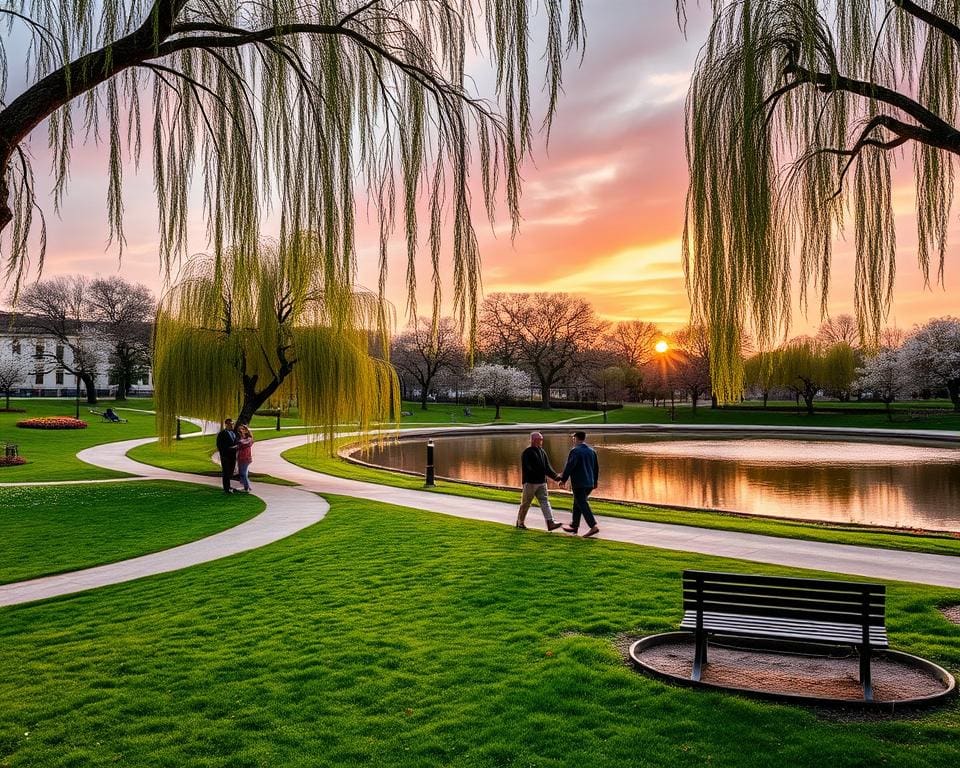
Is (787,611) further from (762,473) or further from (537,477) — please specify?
(762,473)

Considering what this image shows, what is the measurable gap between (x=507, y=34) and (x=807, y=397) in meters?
63.8

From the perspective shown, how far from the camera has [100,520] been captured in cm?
1403

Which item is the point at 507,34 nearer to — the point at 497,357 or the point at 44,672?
the point at 44,672

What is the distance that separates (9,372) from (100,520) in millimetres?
48147

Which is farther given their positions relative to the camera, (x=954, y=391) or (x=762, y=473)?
(x=954, y=391)

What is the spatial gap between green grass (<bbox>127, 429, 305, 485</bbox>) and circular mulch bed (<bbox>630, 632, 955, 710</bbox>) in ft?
54.0

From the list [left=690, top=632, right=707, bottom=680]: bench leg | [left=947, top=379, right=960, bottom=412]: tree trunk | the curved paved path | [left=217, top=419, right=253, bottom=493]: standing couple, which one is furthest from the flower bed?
[left=947, top=379, right=960, bottom=412]: tree trunk

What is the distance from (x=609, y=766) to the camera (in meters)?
4.05

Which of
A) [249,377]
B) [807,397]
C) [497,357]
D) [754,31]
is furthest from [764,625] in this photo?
[497,357]

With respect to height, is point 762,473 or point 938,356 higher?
point 938,356

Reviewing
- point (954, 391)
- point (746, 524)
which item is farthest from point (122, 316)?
point (954, 391)

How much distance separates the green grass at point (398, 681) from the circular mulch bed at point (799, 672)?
0.62 feet

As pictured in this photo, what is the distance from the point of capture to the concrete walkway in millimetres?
9039

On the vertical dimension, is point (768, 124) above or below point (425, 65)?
below
